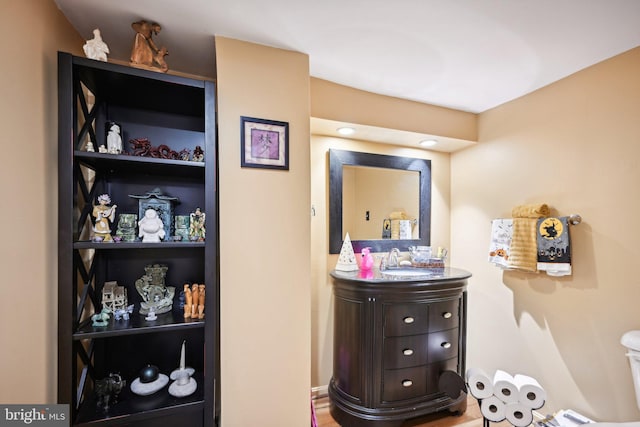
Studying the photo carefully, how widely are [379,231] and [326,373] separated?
49.7 inches

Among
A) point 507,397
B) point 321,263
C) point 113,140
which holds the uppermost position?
point 113,140

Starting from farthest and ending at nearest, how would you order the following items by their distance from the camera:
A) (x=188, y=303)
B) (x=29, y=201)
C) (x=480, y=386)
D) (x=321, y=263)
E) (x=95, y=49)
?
(x=321, y=263) → (x=480, y=386) → (x=188, y=303) → (x=95, y=49) → (x=29, y=201)

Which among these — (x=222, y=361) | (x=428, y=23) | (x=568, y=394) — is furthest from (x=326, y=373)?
(x=428, y=23)

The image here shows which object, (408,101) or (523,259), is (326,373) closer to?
(523,259)

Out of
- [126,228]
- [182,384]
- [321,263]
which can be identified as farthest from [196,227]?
[321,263]

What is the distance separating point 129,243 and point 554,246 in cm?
246

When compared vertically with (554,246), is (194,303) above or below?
below

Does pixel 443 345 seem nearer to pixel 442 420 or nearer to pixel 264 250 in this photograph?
pixel 442 420

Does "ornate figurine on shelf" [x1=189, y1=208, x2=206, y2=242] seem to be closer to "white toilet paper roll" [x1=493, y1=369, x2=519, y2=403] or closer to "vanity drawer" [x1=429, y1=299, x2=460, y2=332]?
"vanity drawer" [x1=429, y1=299, x2=460, y2=332]

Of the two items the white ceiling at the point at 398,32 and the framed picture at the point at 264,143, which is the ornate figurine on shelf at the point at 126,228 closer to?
the framed picture at the point at 264,143

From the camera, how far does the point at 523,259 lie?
193 cm

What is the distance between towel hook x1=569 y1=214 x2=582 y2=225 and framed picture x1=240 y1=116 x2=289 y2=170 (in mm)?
1845

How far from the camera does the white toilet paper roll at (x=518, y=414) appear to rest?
4.81ft

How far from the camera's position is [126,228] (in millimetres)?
→ 1357
